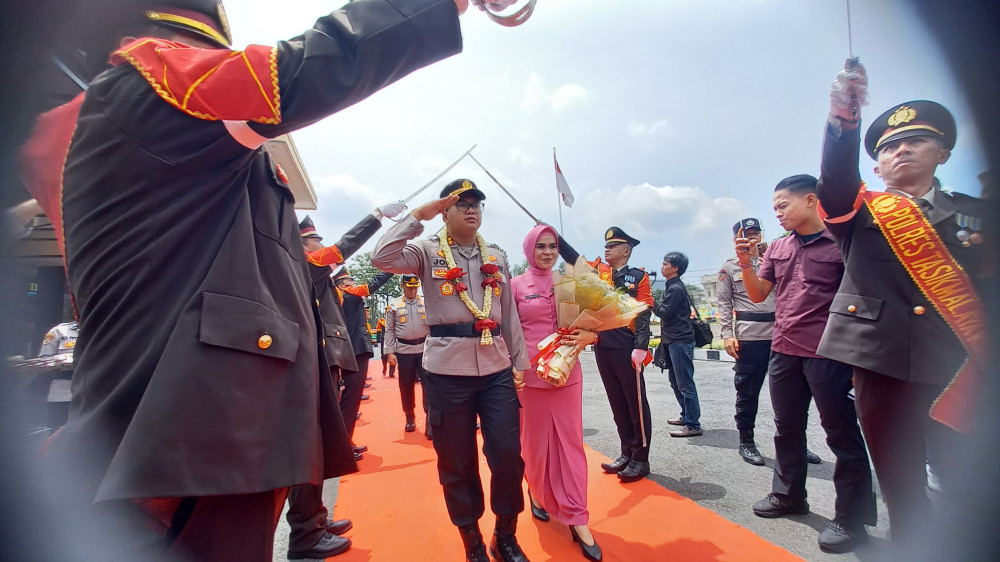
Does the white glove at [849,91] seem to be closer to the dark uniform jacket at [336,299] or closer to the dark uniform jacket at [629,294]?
the dark uniform jacket at [629,294]

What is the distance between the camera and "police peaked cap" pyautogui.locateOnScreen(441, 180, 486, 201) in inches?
109

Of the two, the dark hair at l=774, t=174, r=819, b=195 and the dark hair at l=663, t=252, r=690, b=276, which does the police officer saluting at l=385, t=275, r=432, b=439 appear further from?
the dark hair at l=774, t=174, r=819, b=195

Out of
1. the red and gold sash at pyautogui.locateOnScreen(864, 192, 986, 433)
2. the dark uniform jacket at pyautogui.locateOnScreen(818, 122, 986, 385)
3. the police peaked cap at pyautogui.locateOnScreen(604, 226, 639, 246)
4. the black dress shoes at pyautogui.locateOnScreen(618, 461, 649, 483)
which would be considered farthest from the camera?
the police peaked cap at pyautogui.locateOnScreen(604, 226, 639, 246)

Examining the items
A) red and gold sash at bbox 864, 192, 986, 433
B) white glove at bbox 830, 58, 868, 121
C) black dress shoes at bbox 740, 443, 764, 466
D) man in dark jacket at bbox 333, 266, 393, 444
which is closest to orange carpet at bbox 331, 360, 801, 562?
man in dark jacket at bbox 333, 266, 393, 444

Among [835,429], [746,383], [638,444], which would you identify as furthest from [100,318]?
[746,383]

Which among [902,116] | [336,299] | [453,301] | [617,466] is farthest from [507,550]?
[902,116]

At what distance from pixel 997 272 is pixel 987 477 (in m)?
0.49

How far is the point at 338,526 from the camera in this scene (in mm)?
2930

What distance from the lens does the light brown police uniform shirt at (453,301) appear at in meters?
2.50

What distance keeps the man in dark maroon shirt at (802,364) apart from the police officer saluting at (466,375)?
5.97ft

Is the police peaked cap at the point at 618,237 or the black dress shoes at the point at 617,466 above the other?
the police peaked cap at the point at 618,237

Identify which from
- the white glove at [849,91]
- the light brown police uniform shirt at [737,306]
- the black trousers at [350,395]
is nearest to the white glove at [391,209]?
the black trousers at [350,395]

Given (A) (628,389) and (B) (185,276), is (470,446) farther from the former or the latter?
(B) (185,276)

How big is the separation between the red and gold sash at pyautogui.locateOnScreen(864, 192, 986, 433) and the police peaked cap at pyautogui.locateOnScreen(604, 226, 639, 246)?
2748 mm
